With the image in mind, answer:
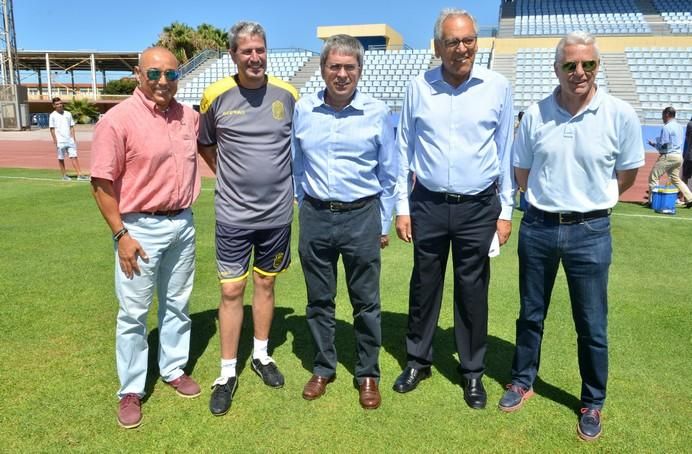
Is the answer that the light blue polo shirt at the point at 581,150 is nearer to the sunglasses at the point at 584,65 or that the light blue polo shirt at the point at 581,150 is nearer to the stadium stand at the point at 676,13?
the sunglasses at the point at 584,65

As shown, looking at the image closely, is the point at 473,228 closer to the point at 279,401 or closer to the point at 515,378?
the point at 515,378

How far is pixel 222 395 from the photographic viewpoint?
10.4 feet

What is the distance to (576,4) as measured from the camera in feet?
120

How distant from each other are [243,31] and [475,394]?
2.54 metres

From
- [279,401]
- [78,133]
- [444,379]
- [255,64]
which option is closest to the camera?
[255,64]

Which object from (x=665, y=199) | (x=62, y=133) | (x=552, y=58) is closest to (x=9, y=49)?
(x=62, y=133)

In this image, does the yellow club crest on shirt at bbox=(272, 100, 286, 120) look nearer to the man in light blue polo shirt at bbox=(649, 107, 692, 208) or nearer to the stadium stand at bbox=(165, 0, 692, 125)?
the man in light blue polo shirt at bbox=(649, 107, 692, 208)

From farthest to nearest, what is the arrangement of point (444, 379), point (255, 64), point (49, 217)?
point (49, 217) → point (444, 379) → point (255, 64)

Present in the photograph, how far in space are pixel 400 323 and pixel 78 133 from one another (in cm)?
3281

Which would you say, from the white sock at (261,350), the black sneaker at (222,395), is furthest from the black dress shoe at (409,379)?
the black sneaker at (222,395)

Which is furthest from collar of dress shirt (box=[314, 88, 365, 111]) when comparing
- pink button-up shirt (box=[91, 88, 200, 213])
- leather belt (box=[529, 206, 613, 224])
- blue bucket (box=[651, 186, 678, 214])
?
blue bucket (box=[651, 186, 678, 214])

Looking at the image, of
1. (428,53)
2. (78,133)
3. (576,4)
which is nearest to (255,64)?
(428,53)

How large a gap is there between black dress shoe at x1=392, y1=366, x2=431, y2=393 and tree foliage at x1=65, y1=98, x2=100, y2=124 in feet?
141

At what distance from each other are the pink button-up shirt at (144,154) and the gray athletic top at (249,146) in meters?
0.20
